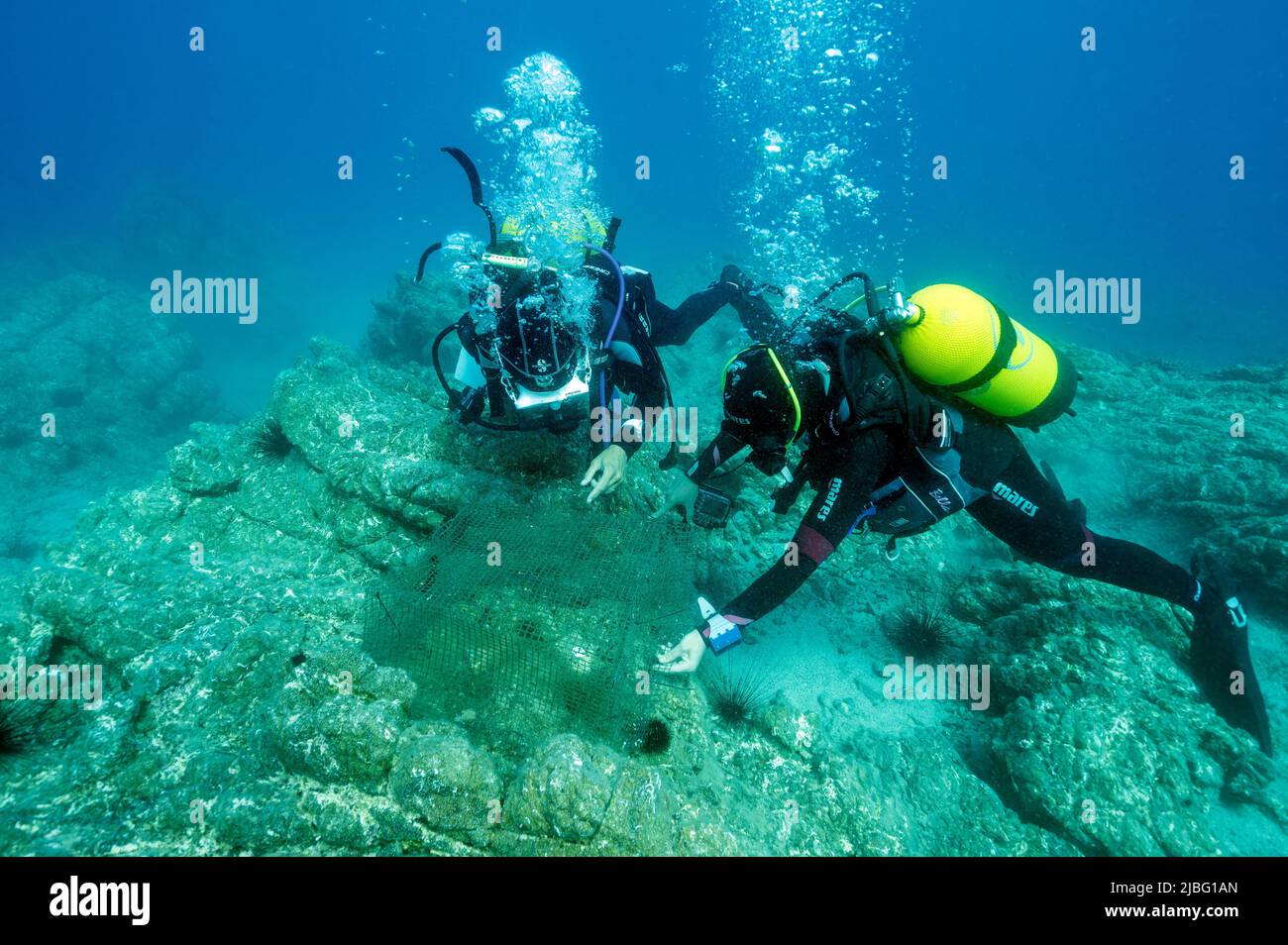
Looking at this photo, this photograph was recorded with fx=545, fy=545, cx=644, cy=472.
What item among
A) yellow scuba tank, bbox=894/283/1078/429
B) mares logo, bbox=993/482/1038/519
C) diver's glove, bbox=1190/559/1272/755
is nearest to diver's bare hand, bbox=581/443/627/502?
yellow scuba tank, bbox=894/283/1078/429

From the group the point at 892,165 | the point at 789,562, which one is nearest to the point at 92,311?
the point at 789,562

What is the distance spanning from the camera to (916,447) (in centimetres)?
341

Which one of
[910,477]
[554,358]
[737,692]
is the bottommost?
[737,692]

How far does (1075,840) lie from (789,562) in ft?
8.12

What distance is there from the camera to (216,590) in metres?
3.96

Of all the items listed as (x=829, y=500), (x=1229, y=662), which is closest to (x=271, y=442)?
(x=829, y=500)

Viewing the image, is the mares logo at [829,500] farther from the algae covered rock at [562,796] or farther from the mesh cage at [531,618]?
the algae covered rock at [562,796]

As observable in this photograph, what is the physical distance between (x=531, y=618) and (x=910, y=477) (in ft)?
8.56

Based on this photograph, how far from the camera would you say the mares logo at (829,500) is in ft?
10.5

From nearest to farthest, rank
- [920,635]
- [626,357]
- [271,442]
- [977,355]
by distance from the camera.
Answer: [977,355], [626,357], [920,635], [271,442]

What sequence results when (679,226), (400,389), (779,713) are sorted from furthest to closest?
(679,226) → (400,389) → (779,713)

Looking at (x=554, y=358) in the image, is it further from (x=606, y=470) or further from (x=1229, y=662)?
(x=1229, y=662)
